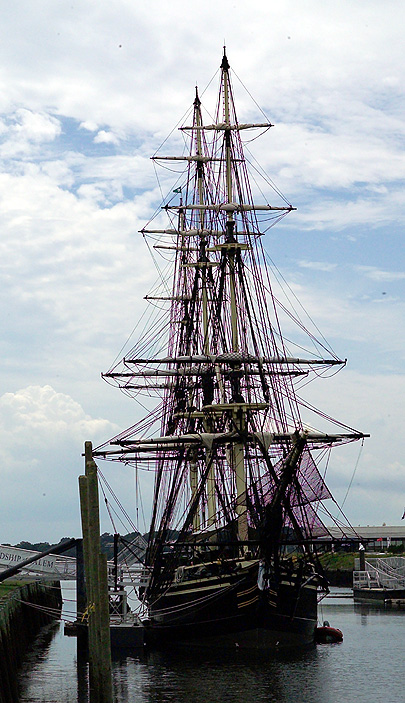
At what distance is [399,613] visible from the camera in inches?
3113

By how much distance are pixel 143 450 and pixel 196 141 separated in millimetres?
24663

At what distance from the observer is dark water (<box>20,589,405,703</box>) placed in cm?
3656

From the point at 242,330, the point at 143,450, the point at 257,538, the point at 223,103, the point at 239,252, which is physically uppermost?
the point at 223,103

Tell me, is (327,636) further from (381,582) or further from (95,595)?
(381,582)

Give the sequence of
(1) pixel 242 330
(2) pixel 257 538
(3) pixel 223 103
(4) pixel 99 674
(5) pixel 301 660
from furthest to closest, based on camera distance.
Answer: (3) pixel 223 103, (1) pixel 242 330, (2) pixel 257 538, (5) pixel 301 660, (4) pixel 99 674

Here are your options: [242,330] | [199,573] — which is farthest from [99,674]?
[242,330]

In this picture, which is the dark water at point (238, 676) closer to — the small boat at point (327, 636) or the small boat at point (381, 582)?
the small boat at point (327, 636)

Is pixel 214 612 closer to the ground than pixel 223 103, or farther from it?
closer to the ground

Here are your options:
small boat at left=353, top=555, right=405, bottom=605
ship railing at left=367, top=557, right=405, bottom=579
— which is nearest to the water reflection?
small boat at left=353, top=555, right=405, bottom=605

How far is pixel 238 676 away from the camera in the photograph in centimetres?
4075

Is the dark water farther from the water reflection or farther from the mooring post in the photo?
the mooring post

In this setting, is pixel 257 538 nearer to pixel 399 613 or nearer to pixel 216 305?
pixel 216 305

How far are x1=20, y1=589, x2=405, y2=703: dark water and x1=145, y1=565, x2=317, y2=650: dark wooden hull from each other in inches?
40.3

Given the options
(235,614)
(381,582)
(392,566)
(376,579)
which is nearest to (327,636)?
(235,614)
